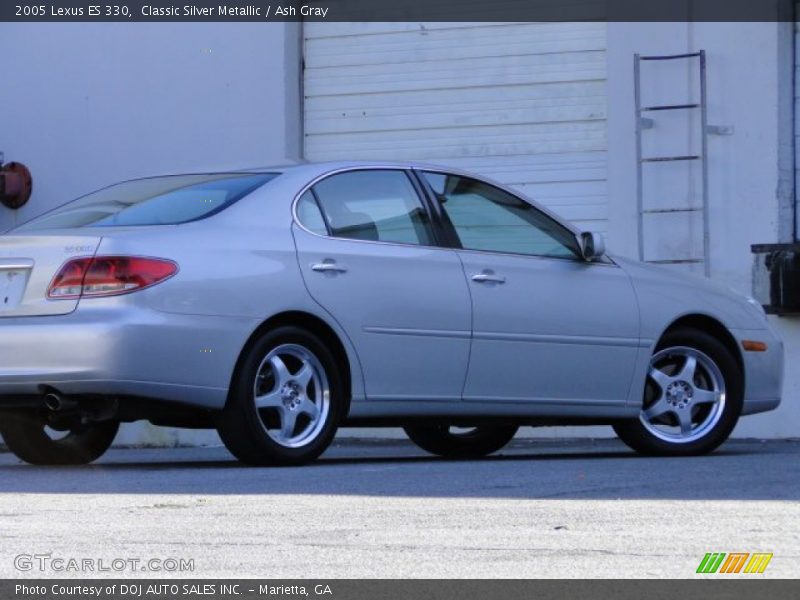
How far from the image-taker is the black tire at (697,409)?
9.70 m

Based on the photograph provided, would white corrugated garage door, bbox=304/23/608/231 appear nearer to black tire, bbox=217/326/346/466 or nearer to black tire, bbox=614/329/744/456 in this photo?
black tire, bbox=614/329/744/456

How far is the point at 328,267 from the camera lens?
854 cm

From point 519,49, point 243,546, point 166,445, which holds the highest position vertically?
point 519,49

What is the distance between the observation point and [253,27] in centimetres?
1564

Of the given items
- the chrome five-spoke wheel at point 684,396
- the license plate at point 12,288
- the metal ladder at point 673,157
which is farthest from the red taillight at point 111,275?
the metal ladder at point 673,157

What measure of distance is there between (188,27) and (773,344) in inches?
281

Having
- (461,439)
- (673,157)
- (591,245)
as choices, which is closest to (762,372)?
(591,245)

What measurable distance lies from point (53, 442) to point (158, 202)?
1454 mm

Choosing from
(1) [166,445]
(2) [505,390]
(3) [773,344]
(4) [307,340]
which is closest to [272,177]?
(4) [307,340]

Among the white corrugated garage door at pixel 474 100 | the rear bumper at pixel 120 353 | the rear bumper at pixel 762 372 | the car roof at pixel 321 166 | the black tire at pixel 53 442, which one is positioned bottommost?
the black tire at pixel 53 442

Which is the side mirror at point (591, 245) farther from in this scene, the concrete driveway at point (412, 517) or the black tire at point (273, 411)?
the black tire at point (273, 411)

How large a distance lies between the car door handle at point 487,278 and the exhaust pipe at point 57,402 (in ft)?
6.92

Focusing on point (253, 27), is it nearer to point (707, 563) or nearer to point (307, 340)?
point (307, 340)

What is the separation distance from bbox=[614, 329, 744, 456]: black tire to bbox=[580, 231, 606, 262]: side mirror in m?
0.62
